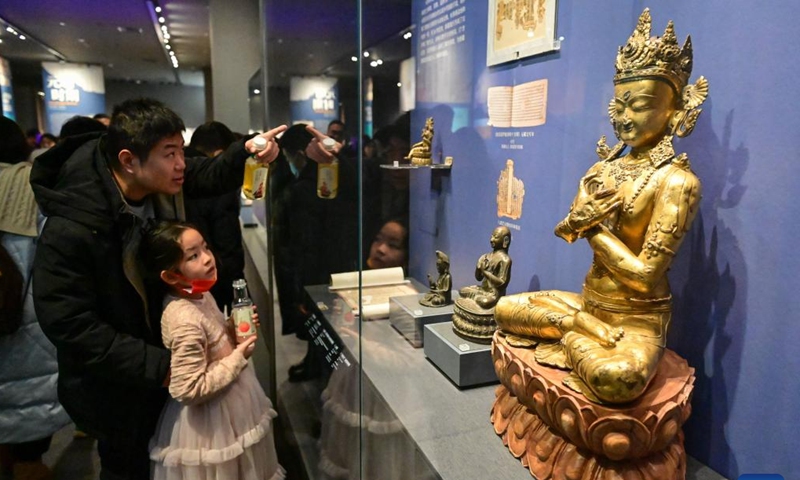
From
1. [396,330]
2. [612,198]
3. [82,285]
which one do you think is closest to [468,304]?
A: [396,330]

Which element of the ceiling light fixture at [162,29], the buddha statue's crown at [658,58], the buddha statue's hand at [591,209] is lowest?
the buddha statue's hand at [591,209]

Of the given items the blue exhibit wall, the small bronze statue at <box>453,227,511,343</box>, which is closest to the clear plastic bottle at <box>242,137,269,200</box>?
the small bronze statue at <box>453,227,511,343</box>

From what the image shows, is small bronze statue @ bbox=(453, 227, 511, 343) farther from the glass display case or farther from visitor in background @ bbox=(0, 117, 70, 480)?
visitor in background @ bbox=(0, 117, 70, 480)

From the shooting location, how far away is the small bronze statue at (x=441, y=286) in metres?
2.13

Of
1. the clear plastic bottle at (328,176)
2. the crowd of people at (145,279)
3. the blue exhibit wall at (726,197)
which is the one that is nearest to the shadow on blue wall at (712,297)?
the blue exhibit wall at (726,197)

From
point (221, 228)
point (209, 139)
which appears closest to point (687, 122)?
point (221, 228)

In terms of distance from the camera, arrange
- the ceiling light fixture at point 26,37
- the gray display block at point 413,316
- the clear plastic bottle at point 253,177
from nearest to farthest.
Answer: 1. the clear plastic bottle at point 253,177
2. the gray display block at point 413,316
3. the ceiling light fixture at point 26,37

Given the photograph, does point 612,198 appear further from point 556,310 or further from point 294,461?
point 294,461

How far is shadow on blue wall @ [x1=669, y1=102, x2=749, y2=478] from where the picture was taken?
123 cm

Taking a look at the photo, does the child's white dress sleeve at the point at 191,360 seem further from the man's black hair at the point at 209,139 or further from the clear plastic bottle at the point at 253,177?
the man's black hair at the point at 209,139

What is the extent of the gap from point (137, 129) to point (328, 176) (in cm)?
68

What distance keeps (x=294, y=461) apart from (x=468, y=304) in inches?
47.8

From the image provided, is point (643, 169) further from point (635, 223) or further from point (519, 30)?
point (519, 30)

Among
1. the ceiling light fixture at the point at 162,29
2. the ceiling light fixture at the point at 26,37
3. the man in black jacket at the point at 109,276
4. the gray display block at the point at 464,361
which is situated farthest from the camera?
the ceiling light fixture at the point at 162,29
